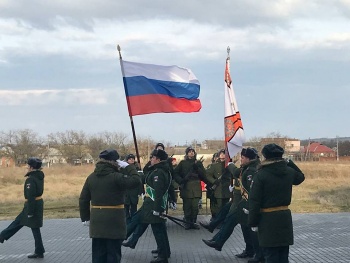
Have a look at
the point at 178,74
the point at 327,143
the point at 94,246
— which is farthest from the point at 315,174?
the point at 327,143

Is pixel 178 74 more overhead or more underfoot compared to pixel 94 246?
more overhead

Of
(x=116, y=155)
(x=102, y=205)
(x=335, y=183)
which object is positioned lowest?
(x=335, y=183)

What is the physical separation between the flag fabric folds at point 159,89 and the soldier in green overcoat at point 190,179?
137 centimetres

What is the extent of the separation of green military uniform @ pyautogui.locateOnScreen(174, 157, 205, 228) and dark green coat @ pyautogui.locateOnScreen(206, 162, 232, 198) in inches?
14.7

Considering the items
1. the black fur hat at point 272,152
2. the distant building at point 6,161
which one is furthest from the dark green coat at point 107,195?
the distant building at point 6,161

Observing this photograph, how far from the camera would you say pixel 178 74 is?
460 inches

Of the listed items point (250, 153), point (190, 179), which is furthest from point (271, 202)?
point (190, 179)

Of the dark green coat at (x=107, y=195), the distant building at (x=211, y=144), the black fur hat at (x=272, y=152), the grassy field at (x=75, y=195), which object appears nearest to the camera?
the black fur hat at (x=272, y=152)

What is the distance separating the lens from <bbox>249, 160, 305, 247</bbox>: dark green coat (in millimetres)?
6133

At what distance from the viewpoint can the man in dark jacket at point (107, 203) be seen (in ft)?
22.5

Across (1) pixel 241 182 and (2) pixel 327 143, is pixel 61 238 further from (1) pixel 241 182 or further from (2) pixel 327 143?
(2) pixel 327 143

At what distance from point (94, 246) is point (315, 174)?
2938 centimetres

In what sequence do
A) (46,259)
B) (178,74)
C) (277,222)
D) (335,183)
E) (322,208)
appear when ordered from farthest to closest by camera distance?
(335,183)
(322,208)
(178,74)
(46,259)
(277,222)

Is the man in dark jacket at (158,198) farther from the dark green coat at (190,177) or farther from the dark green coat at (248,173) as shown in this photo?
the dark green coat at (190,177)
